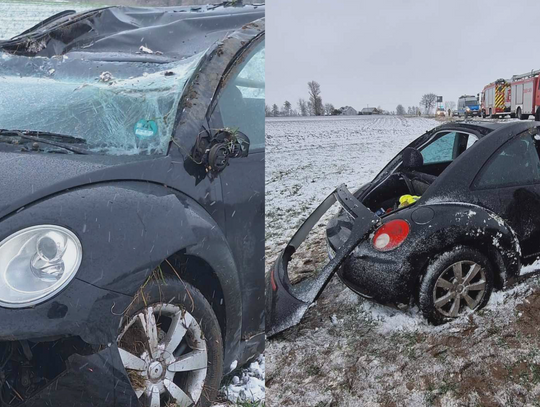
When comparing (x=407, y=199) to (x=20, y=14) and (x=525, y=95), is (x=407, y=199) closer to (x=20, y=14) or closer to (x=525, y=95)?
(x=525, y=95)

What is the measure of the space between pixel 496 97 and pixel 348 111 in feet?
1.59

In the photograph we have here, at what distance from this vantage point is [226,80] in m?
0.89

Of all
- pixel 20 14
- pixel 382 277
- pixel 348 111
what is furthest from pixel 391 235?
pixel 20 14

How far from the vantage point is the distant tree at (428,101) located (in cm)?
131

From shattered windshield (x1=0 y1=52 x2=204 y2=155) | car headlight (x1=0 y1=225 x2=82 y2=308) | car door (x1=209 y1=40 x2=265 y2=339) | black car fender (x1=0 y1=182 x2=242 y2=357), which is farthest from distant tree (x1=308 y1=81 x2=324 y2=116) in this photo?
car headlight (x1=0 y1=225 x2=82 y2=308)

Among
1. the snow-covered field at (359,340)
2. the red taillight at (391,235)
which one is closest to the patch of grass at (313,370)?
the snow-covered field at (359,340)

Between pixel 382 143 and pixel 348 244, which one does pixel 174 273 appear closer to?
pixel 348 244

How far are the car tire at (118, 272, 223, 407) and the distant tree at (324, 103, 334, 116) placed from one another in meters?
0.55

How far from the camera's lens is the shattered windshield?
83 centimetres

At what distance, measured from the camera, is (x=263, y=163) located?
0.99 metres

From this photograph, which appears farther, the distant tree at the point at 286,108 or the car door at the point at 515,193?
the car door at the point at 515,193

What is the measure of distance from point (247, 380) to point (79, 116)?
0.68 meters

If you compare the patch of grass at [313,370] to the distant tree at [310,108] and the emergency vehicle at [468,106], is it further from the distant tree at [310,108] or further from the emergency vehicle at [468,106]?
the emergency vehicle at [468,106]

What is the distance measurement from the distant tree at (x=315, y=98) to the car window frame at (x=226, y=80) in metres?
0.20
